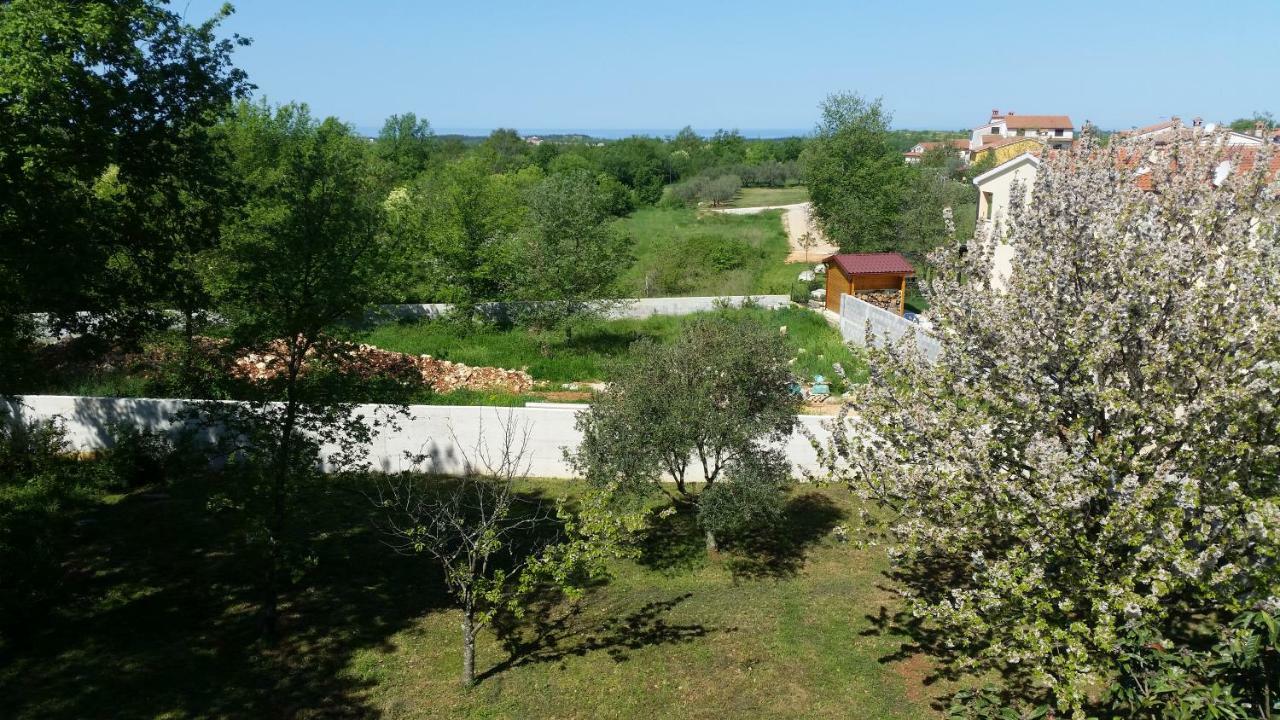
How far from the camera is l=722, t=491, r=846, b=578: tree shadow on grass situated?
583 inches

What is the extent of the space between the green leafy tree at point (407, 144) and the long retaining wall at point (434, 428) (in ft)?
181

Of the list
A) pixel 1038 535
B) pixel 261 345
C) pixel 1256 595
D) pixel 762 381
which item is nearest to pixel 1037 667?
pixel 1038 535

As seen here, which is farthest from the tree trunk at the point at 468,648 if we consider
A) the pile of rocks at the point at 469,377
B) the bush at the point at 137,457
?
the pile of rocks at the point at 469,377

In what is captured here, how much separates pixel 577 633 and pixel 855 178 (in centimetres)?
3947

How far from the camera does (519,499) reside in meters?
17.8

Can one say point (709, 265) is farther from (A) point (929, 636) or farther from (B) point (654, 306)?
(A) point (929, 636)

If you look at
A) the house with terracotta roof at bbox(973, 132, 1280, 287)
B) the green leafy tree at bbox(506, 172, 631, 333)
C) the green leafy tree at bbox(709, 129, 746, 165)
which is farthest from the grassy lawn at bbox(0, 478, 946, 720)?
the green leafy tree at bbox(709, 129, 746, 165)

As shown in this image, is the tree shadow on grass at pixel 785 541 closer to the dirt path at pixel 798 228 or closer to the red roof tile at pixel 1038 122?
the dirt path at pixel 798 228

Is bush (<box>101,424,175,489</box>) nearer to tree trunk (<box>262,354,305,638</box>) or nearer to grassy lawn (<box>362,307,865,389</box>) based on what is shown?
tree trunk (<box>262,354,305,638</box>)

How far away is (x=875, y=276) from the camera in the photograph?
32.4 meters

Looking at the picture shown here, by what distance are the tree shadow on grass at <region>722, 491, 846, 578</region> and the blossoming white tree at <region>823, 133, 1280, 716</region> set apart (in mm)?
5055

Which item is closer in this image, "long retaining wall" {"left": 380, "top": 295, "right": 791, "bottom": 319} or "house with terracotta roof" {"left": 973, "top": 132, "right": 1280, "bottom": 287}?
"house with terracotta roof" {"left": 973, "top": 132, "right": 1280, "bottom": 287}

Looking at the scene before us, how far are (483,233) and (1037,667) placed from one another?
2874cm

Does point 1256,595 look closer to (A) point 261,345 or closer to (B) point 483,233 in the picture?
(A) point 261,345
